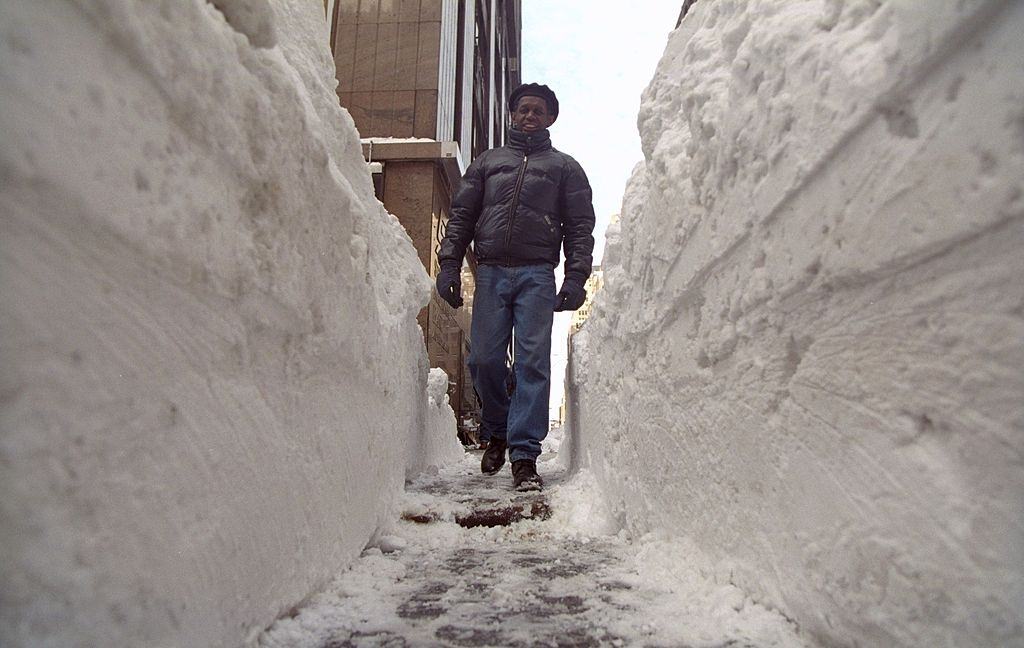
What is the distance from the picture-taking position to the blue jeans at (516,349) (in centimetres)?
290

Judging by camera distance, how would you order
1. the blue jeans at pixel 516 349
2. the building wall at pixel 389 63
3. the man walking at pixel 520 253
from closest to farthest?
the blue jeans at pixel 516 349 → the man walking at pixel 520 253 → the building wall at pixel 389 63

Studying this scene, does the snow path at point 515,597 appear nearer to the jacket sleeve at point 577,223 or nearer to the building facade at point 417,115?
the jacket sleeve at point 577,223

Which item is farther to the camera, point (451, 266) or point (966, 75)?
point (451, 266)

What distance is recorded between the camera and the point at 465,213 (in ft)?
10.9

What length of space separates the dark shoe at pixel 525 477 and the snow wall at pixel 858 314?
127 centimetres

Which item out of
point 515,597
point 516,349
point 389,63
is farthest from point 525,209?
point 389,63

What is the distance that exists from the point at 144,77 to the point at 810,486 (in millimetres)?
1021

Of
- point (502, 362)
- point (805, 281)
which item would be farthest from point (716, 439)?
point (502, 362)

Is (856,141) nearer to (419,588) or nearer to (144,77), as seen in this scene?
(144,77)

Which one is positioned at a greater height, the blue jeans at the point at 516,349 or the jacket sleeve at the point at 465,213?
the jacket sleeve at the point at 465,213

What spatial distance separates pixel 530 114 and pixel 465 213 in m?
0.62

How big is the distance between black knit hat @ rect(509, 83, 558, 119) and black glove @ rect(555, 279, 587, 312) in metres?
0.92

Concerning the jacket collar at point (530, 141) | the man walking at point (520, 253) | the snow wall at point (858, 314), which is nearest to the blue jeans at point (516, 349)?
the man walking at point (520, 253)

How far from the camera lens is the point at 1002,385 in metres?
0.60
